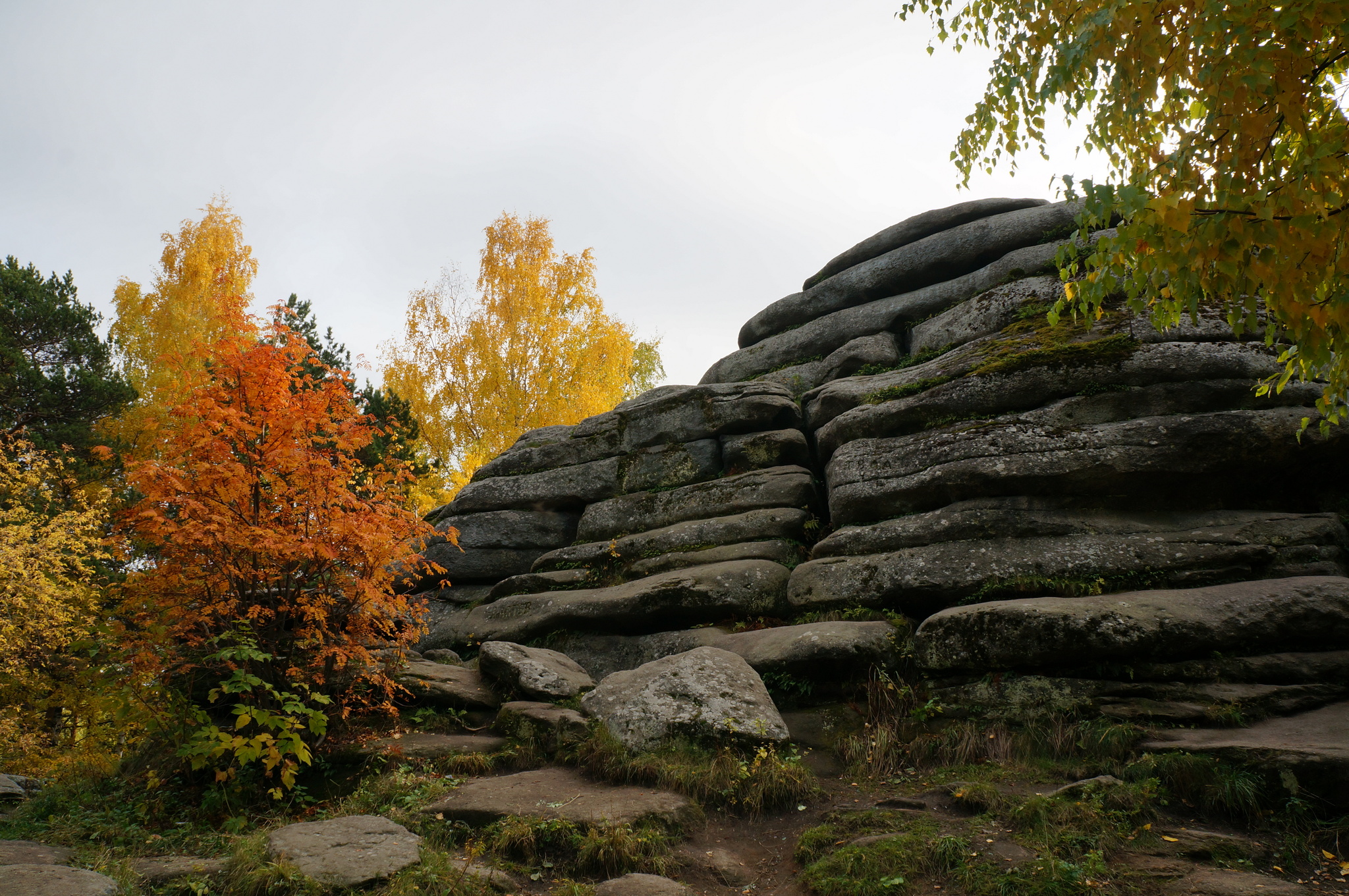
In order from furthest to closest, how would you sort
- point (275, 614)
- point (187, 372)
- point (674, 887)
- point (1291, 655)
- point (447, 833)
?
point (275, 614) < point (187, 372) < point (1291, 655) < point (447, 833) < point (674, 887)

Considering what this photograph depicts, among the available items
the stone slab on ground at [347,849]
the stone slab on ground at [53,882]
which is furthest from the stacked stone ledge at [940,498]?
the stone slab on ground at [53,882]

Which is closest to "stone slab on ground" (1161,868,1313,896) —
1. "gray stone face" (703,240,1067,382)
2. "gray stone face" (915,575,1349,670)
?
"gray stone face" (915,575,1349,670)

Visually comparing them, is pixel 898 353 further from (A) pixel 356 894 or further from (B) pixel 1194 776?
(A) pixel 356 894

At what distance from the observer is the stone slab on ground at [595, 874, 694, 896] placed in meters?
5.76

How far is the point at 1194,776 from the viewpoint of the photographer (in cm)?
651

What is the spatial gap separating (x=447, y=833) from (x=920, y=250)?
16.5m

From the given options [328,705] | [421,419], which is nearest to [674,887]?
[328,705]

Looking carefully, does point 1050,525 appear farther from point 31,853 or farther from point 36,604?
point 36,604

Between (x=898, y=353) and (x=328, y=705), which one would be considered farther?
(x=898, y=353)

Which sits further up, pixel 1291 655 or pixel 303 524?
pixel 303 524

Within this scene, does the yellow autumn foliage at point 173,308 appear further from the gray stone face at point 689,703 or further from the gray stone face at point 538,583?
the gray stone face at point 689,703

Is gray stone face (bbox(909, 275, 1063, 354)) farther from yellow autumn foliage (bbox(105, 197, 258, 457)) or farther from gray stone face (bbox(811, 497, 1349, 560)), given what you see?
yellow autumn foliage (bbox(105, 197, 258, 457))

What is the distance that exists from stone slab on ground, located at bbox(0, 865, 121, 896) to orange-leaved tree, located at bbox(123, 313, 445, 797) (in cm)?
182

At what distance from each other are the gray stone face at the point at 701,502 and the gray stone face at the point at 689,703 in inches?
200
